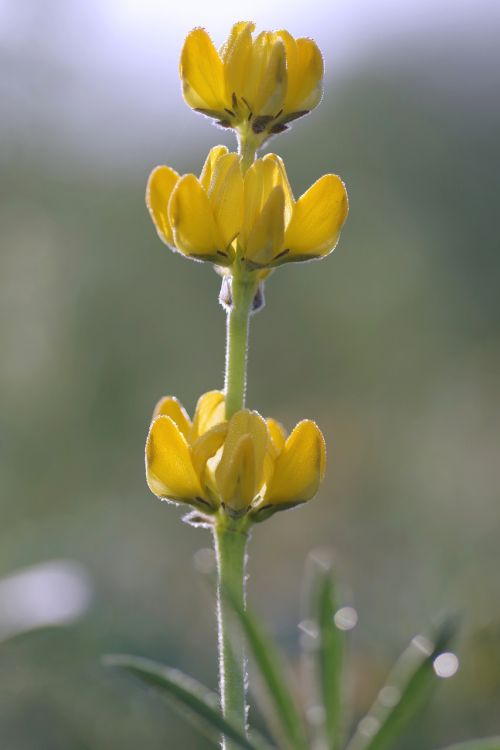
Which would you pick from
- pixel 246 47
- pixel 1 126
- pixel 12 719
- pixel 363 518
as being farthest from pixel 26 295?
pixel 246 47

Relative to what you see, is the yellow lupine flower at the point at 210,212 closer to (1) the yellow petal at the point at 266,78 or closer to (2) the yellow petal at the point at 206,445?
(1) the yellow petal at the point at 266,78

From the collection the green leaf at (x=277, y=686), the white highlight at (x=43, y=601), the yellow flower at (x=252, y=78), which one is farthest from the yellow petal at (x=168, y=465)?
the white highlight at (x=43, y=601)

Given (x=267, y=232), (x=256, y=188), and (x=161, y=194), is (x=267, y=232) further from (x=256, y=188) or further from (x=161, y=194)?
(x=161, y=194)

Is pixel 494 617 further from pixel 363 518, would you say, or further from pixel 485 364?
pixel 485 364

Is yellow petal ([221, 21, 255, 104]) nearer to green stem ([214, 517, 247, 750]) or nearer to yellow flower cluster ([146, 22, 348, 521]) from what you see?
yellow flower cluster ([146, 22, 348, 521])

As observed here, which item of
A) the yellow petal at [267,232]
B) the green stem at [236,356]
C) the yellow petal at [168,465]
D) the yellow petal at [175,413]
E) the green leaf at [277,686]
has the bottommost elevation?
the green leaf at [277,686]

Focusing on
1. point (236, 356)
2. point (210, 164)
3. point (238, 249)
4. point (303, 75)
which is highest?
point (303, 75)

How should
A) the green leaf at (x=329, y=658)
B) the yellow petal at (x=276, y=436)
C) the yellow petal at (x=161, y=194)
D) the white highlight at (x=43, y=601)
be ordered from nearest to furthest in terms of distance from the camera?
the green leaf at (x=329, y=658)
the yellow petal at (x=276, y=436)
the yellow petal at (x=161, y=194)
the white highlight at (x=43, y=601)

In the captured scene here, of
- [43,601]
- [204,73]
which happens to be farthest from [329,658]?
[43,601]
